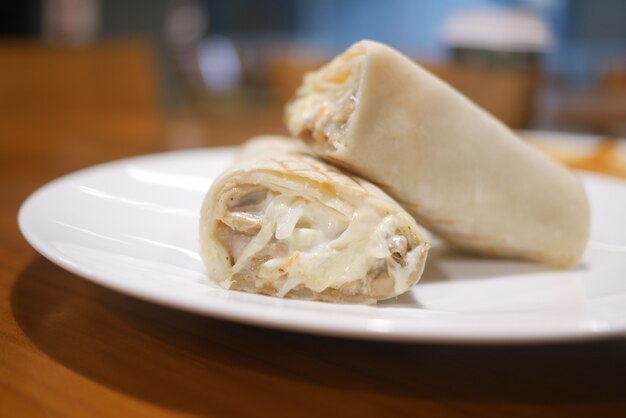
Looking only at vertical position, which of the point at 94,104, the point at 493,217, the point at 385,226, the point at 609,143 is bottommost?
the point at 94,104

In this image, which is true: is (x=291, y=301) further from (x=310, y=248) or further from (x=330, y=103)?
(x=330, y=103)

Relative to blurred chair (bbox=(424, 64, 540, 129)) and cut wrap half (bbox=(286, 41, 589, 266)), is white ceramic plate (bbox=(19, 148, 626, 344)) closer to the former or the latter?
cut wrap half (bbox=(286, 41, 589, 266))

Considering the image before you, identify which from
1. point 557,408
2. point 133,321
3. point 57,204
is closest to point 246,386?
point 133,321

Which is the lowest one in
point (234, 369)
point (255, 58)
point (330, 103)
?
point (255, 58)

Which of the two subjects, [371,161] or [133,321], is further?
[371,161]

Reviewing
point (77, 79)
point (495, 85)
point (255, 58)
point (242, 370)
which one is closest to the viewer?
point (242, 370)

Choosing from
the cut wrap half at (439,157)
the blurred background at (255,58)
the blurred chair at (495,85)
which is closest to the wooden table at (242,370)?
the cut wrap half at (439,157)

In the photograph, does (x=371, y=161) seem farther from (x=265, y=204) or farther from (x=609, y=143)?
(x=609, y=143)

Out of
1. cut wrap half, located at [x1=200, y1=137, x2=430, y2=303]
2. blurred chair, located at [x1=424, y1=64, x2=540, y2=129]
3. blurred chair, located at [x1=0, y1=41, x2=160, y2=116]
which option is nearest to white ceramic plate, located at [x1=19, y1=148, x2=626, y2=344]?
cut wrap half, located at [x1=200, y1=137, x2=430, y2=303]

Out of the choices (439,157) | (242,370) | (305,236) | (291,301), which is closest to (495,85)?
(439,157)
